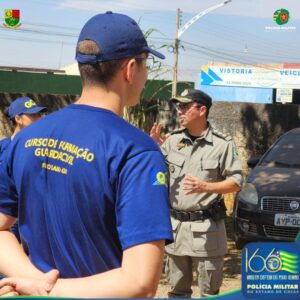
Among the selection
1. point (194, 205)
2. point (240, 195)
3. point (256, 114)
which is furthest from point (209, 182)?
point (256, 114)

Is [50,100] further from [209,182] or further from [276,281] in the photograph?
[276,281]

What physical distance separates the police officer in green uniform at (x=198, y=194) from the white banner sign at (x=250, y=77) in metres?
50.1

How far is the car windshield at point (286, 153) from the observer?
8922mm

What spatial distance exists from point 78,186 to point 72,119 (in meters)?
0.21

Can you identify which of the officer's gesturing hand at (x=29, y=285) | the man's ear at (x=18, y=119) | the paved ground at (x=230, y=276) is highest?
the man's ear at (x=18, y=119)

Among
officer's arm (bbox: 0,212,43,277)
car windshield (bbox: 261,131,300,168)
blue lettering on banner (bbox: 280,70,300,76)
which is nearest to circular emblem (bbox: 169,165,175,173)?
officer's arm (bbox: 0,212,43,277)

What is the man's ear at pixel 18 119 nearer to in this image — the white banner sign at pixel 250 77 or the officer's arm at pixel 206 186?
the officer's arm at pixel 206 186

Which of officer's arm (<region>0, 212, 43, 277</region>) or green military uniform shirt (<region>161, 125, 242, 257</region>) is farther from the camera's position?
green military uniform shirt (<region>161, 125, 242, 257</region>)

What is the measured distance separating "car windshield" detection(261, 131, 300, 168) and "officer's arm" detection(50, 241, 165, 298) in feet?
23.9

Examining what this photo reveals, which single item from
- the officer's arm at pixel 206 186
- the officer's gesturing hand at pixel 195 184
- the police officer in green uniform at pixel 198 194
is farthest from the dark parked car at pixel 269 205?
the officer's gesturing hand at pixel 195 184

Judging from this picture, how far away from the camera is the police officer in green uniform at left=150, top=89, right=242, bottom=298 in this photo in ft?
15.7

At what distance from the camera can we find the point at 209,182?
4.84 m

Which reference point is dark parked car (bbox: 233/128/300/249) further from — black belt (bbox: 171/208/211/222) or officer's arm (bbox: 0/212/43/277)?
officer's arm (bbox: 0/212/43/277)

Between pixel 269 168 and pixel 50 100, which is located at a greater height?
pixel 50 100
